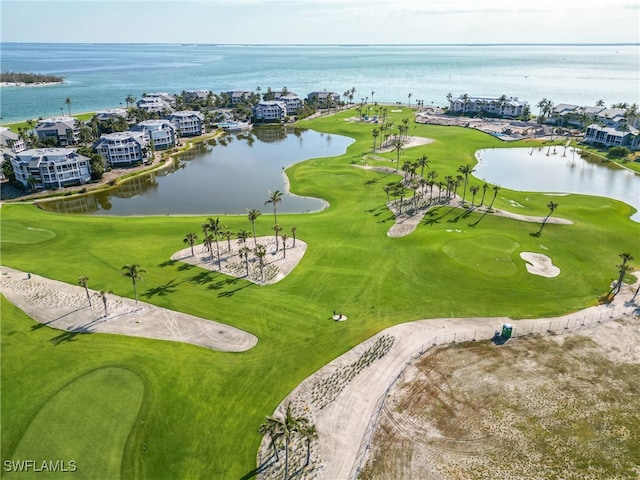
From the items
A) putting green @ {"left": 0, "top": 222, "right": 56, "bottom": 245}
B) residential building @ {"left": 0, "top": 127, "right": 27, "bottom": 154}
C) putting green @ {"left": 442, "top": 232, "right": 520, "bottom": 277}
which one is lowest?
putting green @ {"left": 442, "top": 232, "right": 520, "bottom": 277}

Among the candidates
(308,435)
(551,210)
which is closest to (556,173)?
(551,210)

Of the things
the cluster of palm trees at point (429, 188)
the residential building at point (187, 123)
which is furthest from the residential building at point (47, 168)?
the cluster of palm trees at point (429, 188)

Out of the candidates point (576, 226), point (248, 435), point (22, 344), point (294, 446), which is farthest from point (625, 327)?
point (22, 344)

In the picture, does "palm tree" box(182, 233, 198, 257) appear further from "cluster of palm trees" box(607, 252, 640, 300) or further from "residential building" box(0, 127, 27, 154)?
"residential building" box(0, 127, 27, 154)

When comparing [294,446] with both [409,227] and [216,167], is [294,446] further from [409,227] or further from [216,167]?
[216,167]

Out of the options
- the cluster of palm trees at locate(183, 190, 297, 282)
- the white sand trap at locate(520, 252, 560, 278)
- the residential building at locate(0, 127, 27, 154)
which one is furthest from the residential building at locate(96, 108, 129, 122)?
the white sand trap at locate(520, 252, 560, 278)

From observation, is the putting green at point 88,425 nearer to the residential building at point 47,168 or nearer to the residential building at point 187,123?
the residential building at point 47,168

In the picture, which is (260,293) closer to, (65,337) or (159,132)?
(65,337)
